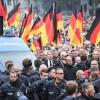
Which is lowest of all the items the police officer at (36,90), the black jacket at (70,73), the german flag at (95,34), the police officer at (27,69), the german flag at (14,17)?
the police officer at (36,90)

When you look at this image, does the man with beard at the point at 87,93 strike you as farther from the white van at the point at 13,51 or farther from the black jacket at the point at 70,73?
the white van at the point at 13,51

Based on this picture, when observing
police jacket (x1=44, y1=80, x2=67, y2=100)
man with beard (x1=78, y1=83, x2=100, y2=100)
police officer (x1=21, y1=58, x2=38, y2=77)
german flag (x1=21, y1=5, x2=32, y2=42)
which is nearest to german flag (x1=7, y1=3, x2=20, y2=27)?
german flag (x1=21, y1=5, x2=32, y2=42)

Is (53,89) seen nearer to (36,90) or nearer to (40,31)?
(36,90)

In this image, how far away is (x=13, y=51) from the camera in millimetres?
17859

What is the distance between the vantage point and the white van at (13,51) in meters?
17.6

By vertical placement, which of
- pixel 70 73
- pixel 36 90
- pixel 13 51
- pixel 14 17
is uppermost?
pixel 14 17

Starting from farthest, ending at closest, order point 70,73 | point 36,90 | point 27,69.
A: point 70,73, point 27,69, point 36,90

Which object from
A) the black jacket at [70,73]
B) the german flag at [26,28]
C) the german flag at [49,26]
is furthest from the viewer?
the german flag at [26,28]

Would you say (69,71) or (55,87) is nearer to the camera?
(55,87)

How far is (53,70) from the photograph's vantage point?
14.6 m

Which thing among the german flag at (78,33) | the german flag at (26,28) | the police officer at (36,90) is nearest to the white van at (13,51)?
the police officer at (36,90)

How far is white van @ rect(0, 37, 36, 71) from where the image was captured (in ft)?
57.7

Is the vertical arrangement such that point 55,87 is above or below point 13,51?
below

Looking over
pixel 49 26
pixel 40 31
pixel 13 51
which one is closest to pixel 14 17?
pixel 49 26
